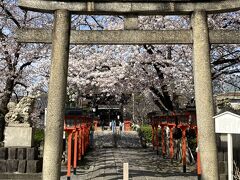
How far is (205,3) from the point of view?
813cm

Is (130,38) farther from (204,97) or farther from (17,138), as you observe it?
(17,138)

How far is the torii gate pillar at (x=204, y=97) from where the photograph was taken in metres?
7.59

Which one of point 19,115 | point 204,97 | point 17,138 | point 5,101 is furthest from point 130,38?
point 5,101

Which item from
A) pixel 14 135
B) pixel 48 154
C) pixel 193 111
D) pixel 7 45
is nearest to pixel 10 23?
pixel 7 45

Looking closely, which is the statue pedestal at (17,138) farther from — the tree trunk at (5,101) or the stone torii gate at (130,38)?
the tree trunk at (5,101)

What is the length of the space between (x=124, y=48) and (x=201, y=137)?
32.1 feet

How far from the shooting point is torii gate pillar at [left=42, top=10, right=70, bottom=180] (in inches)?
297

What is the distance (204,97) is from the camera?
25.4 feet

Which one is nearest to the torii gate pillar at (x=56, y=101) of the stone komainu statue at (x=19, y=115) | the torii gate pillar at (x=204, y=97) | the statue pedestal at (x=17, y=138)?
the torii gate pillar at (x=204, y=97)

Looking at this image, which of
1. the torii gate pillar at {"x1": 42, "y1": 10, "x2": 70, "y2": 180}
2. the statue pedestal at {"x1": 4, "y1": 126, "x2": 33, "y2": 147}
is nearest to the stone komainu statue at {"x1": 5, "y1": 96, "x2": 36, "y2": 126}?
the statue pedestal at {"x1": 4, "y1": 126, "x2": 33, "y2": 147}

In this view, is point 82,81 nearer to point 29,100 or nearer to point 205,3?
point 29,100

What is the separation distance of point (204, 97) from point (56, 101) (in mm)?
3360

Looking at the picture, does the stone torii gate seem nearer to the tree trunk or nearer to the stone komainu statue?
the stone komainu statue

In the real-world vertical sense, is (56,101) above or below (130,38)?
below
